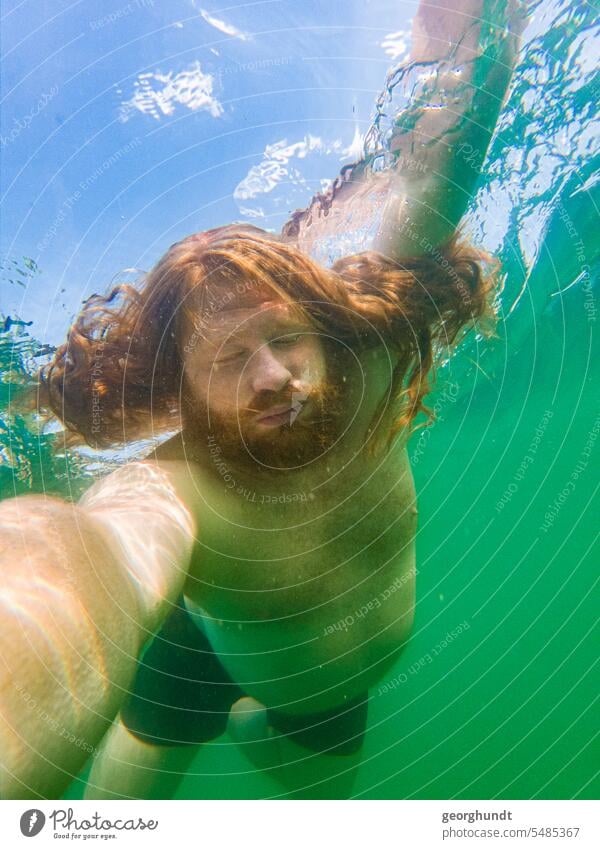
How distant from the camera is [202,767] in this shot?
86.2 ft

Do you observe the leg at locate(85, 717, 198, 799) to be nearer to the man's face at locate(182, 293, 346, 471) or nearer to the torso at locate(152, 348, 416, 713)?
the torso at locate(152, 348, 416, 713)

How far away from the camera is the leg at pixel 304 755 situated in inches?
155

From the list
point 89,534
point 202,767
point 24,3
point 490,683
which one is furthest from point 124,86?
point 490,683

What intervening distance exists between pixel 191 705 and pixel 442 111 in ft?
17.0

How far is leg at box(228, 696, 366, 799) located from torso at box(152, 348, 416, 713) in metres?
0.78

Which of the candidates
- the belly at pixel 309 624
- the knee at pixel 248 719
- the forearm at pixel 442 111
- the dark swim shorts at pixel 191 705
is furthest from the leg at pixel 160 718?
the forearm at pixel 442 111

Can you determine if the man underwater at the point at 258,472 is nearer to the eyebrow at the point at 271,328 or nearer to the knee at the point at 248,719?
the eyebrow at the point at 271,328

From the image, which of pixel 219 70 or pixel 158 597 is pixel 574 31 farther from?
pixel 158 597

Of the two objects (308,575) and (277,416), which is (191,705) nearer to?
(308,575)

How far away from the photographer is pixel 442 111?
373 cm

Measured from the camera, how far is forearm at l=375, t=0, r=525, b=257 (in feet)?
11.3

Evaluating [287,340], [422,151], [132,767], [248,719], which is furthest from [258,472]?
[248,719]

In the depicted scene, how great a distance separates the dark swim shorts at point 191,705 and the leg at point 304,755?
0.02 meters

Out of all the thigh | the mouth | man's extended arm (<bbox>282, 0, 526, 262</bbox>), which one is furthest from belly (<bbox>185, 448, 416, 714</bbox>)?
man's extended arm (<bbox>282, 0, 526, 262</bbox>)
